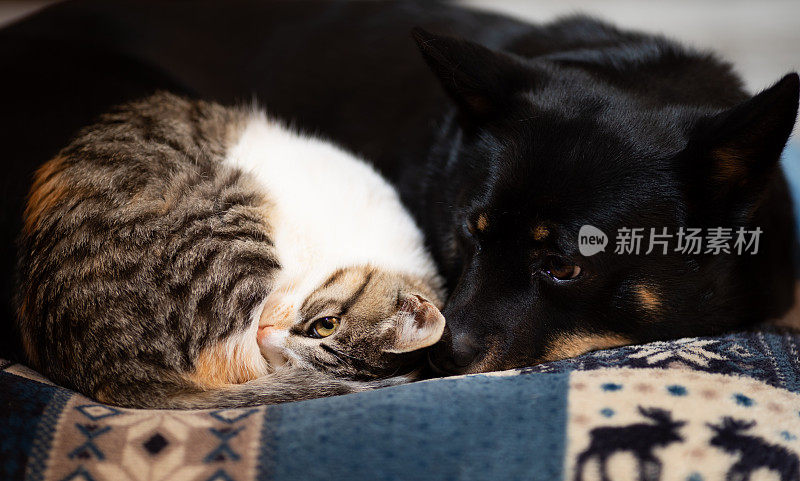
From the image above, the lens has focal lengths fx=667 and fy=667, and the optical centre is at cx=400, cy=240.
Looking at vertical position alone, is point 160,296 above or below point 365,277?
below

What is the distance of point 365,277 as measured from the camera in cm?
176

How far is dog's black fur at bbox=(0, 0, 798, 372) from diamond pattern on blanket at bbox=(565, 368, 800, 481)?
26cm

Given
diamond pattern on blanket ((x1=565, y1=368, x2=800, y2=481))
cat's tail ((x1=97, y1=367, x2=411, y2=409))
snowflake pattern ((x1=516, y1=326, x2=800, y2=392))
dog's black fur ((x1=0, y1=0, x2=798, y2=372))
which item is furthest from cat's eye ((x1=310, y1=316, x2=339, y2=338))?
diamond pattern on blanket ((x1=565, y1=368, x2=800, y2=481))

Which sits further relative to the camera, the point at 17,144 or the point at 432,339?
the point at 17,144

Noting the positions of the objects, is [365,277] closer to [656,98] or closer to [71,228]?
[71,228]

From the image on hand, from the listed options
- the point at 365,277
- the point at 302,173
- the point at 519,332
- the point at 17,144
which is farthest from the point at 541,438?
the point at 17,144

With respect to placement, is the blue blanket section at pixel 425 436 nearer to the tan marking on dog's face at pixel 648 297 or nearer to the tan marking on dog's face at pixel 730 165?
the tan marking on dog's face at pixel 648 297

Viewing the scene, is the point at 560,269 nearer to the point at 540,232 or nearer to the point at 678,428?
the point at 540,232

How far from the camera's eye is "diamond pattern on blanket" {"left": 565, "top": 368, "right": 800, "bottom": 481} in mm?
1139

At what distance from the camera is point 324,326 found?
166cm

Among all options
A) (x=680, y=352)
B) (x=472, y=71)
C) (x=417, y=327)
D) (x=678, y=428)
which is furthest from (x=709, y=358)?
(x=472, y=71)

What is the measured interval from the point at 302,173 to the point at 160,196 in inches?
16.5

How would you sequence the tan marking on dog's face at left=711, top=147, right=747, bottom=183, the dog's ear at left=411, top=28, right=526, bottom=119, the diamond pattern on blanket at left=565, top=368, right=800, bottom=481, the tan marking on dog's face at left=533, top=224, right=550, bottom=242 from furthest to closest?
the dog's ear at left=411, top=28, right=526, bottom=119, the tan marking on dog's face at left=533, top=224, right=550, bottom=242, the tan marking on dog's face at left=711, top=147, right=747, bottom=183, the diamond pattern on blanket at left=565, top=368, right=800, bottom=481

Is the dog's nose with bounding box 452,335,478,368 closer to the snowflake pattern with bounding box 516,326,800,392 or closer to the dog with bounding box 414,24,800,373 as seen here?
the dog with bounding box 414,24,800,373
